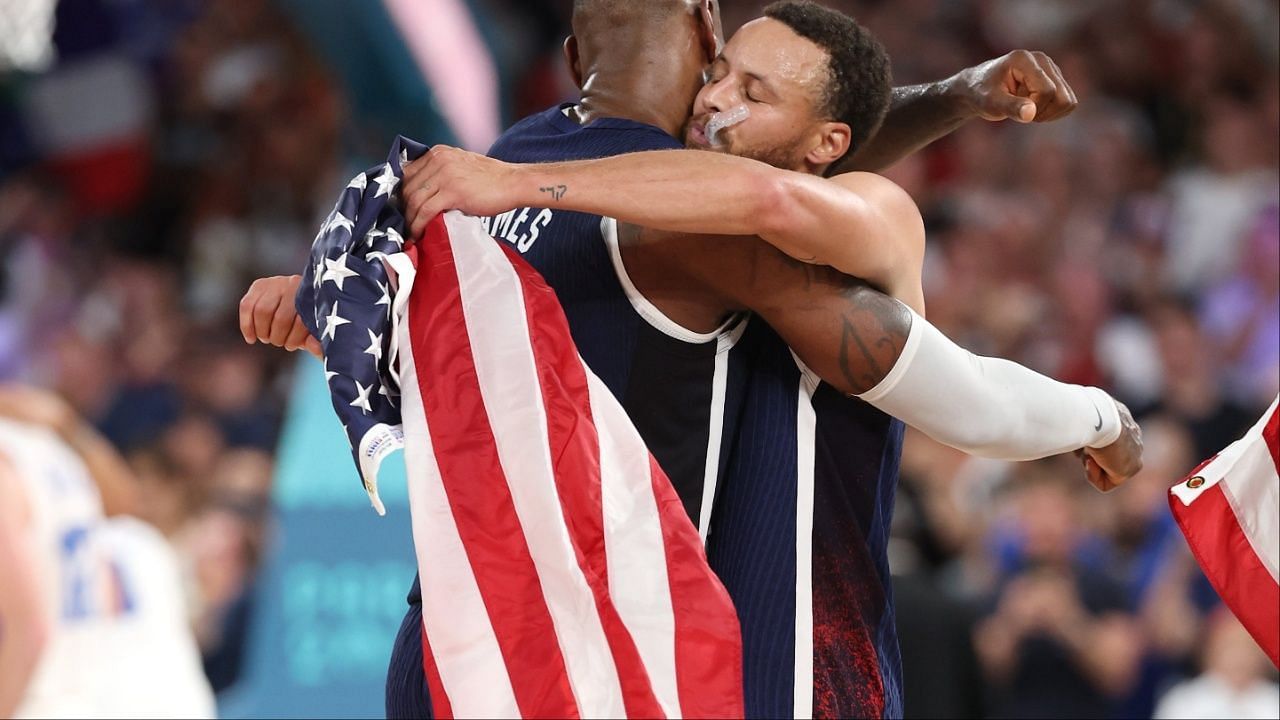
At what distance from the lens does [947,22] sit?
906 cm

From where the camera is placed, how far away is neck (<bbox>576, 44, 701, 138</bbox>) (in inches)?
114

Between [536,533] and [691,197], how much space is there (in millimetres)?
578

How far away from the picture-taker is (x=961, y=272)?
7699 mm

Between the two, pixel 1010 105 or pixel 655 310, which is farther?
pixel 1010 105

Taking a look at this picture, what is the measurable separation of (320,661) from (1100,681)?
2.83 meters

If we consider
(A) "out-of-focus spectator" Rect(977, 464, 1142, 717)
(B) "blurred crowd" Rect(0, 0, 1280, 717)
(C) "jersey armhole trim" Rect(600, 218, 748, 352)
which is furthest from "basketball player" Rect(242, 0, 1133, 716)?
(A) "out-of-focus spectator" Rect(977, 464, 1142, 717)

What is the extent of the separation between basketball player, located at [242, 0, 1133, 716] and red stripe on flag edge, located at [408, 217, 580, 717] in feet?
0.74

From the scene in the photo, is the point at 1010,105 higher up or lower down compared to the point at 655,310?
higher up

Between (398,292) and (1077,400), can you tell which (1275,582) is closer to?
(1077,400)

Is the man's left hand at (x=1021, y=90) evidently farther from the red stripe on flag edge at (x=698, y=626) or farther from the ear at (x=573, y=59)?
the red stripe on flag edge at (x=698, y=626)

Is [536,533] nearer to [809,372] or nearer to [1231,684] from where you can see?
[809,372]

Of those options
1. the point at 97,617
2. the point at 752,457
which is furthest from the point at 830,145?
the point at 97,617

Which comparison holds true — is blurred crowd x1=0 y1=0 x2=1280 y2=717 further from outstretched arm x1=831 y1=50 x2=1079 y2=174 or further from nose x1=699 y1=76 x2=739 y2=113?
nose x1=699 y1=76 x2=739 y2=113

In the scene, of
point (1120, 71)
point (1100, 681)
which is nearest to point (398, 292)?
point (1100, 681)
